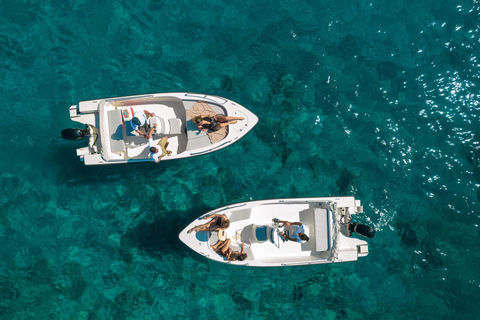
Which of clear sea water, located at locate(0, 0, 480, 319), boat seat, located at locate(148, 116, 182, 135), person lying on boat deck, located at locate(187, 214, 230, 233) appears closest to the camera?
person lying on boat deck, located at locate(187, 214, 230, 233)

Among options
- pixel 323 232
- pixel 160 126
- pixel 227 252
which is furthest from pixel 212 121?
pixel 323 232

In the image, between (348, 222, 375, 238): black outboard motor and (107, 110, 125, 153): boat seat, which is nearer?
(107, 110, 125, 153): boat seat

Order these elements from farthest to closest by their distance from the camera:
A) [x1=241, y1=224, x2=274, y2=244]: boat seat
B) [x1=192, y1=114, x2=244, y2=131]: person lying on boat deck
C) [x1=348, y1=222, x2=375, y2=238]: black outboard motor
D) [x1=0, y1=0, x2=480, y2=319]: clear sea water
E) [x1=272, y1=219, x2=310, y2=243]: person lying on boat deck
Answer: [x1=0, y1=0, x2=480, y2=319]: clear sea water < [x1=348, y1=222, x2=375, y2=238]: black outboard motor < [x1=241, y1=224, x2=274, y2=244]: boat seat < [x1=192, y1=114, x2=244, y2=131]: person lying on boat deck < [x1=272, y1=219, x2=310, y2=243]: person lying on boat deck

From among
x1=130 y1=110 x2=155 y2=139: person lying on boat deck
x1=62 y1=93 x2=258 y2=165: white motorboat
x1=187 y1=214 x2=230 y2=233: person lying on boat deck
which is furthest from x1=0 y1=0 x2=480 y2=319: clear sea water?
x1=130 y1=110 x2=155 y2=139: person lying on boat deck

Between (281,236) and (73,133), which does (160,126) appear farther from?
(281,236)

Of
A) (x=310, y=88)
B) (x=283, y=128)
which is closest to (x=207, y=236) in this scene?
(x=283, y=128)

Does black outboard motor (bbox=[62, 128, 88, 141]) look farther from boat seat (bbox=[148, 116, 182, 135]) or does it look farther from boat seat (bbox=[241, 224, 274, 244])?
boat seat (bbox=[241, 224, 274, 244])

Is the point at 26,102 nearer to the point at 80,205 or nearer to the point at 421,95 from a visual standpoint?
the point at 80,205
